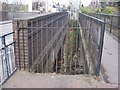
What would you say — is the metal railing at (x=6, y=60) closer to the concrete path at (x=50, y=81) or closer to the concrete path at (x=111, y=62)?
the concrete path at (x=50, y=81)

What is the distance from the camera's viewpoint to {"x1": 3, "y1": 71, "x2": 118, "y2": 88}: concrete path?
4699 millimetres

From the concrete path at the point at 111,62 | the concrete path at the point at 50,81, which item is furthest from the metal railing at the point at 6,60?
the concrete path at the point at 111,62

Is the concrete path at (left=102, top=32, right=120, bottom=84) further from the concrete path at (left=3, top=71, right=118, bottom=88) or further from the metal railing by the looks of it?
the metal railing

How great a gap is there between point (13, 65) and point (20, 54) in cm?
34

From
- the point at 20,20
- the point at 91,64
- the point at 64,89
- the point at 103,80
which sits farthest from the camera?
the point at 91,64

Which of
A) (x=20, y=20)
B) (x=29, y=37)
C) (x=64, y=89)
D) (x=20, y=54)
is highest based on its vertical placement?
(x=20, y=20)

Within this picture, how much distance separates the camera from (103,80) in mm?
4992

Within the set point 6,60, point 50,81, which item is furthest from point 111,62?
point 6,60

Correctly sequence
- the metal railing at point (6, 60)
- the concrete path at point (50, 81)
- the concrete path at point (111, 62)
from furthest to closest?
the concrete path at point (111, 62), the metal railing at point (6, 60), the concrete path at point (50, 81)

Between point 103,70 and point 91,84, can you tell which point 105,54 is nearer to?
point 103,70

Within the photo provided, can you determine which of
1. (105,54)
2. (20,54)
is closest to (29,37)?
(20,54)

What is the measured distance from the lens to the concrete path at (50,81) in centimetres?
470

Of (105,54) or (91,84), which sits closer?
(91,84)

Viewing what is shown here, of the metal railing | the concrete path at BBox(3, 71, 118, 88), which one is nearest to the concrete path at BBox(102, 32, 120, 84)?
the concrete path at BBox(3, 71, 118, 88)
